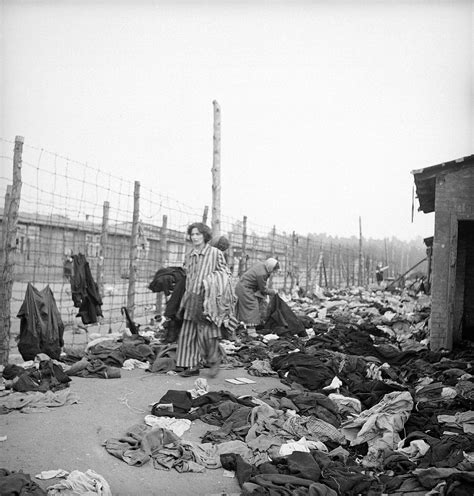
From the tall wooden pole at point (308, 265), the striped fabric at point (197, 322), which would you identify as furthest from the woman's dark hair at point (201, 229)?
the tall wooden pole at point (308, 265)

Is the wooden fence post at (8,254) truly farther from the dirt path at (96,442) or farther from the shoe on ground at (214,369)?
the shoe on ground at (214,369)

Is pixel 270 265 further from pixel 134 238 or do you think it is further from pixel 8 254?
pixel 8 254

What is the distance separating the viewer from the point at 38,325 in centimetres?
606

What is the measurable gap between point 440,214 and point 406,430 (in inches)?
184

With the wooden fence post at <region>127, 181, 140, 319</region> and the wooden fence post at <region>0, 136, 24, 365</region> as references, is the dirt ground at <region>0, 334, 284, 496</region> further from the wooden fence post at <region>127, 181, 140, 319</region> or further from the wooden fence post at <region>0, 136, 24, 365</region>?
the wooden fence post at <region>127, 181, 140, 319</region>

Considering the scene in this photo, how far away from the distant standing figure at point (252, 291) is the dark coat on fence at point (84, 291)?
3.44m

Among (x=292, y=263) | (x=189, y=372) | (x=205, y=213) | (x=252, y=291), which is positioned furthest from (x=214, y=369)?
(x=292, y=263)

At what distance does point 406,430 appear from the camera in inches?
180

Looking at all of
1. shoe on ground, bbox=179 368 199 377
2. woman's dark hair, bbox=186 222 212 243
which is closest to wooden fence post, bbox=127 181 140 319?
shoe on ground, bbox=179 368 199 377

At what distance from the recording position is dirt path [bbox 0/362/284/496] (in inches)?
133

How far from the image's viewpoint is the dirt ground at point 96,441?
3.38m

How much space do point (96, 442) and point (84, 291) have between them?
347cm

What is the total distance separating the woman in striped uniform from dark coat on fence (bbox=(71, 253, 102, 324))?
1.59 m

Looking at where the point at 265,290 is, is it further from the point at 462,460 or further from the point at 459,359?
the point at 462,460
